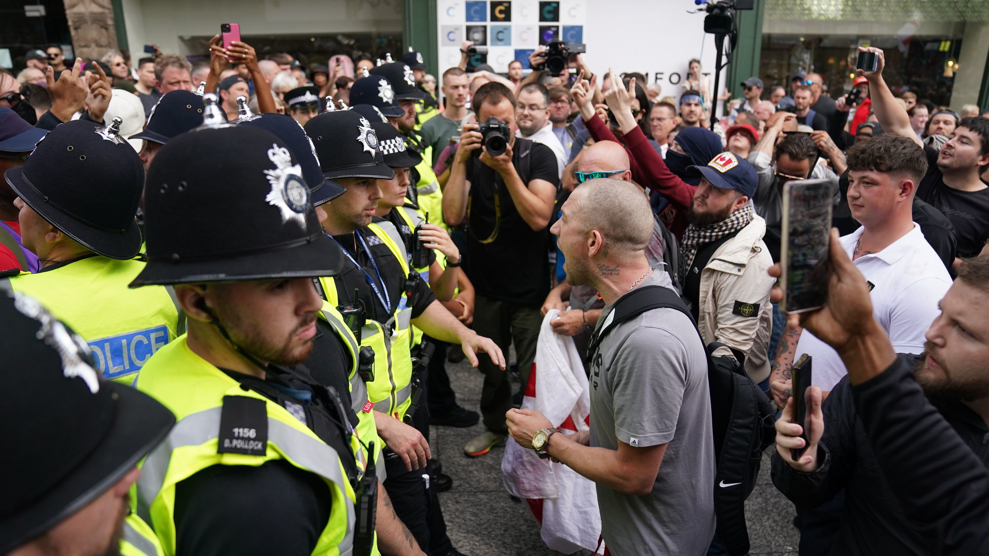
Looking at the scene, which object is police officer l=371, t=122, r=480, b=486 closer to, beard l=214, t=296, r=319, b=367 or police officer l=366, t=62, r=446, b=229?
police officer l=366, t=62, r=446, b=229

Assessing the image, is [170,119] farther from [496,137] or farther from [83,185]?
[496,137]

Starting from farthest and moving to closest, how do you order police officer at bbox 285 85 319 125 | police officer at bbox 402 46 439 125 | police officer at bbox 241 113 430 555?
police officer at bbox 402 46 439 125 → police officer at bbox 285 85 319 125 → police officer at bbox 241 113 430 555

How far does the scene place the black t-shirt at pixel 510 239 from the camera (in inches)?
160

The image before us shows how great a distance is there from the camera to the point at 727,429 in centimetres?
223

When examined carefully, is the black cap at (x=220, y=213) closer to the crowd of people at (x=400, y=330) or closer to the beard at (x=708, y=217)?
the crowd of people at (x=400, y=330)

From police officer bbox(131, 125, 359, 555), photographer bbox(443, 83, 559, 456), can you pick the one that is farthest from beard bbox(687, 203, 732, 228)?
police officer bbox(131, 125, 359, 555)

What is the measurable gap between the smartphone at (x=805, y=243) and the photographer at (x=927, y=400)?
31 mm

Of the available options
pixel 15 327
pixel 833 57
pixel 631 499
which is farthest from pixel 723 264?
pixel 833 57

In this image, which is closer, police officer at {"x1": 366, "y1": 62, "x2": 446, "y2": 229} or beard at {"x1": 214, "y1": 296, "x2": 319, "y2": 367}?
beard at {"x1": 214, "y1": 296, "x2": 319, "y2": 367}

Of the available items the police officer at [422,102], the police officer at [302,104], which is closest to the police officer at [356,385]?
the police officer at [302,104]

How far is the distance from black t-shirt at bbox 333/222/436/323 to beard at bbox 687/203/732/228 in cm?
162

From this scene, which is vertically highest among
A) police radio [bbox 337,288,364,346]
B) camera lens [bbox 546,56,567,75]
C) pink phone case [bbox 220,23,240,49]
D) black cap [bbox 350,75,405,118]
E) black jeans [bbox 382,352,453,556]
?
pink phone case [bbox 220,23,240,49]

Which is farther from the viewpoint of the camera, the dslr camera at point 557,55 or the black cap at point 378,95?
the dslr camera at point 557,55

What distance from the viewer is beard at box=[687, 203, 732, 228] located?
130 inches
